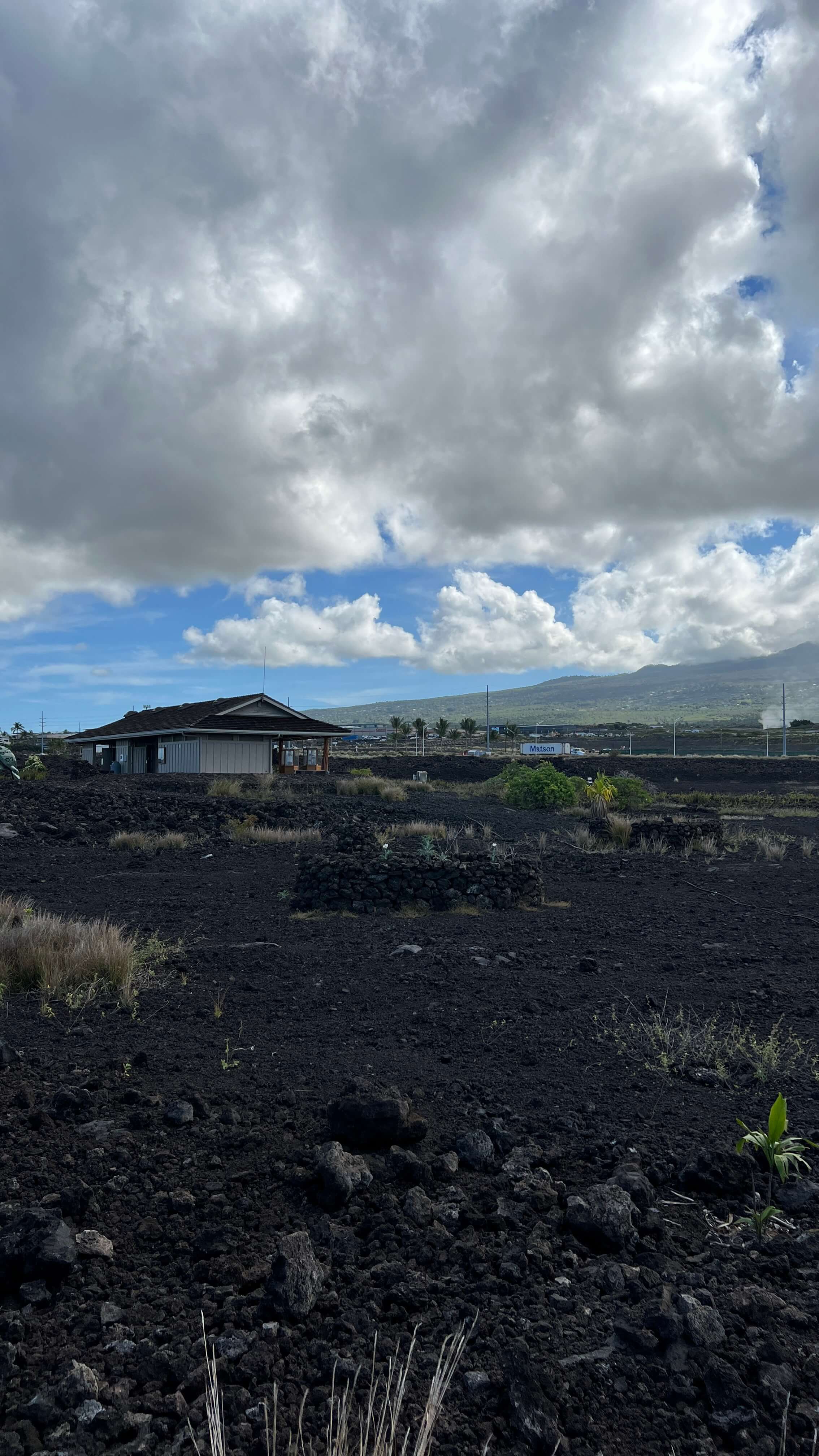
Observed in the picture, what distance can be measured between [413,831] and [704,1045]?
1296cm

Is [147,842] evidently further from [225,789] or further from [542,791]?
[542,791]

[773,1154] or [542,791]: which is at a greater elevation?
[542,791]

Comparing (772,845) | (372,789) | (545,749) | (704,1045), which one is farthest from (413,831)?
(545,749)

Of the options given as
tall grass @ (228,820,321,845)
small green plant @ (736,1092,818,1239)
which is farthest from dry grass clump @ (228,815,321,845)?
small green plant @ (736,1092,818,1239)

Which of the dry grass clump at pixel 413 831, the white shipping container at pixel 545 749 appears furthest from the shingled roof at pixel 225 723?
the white shipping container at pixel 545 749

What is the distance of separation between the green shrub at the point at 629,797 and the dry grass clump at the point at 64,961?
17849 millimetres

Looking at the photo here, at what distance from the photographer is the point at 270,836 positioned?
17.8 metres

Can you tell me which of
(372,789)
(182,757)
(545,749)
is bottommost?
(372,789)

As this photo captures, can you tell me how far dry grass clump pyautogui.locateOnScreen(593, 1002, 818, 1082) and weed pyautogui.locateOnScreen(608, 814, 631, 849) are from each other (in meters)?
10.5

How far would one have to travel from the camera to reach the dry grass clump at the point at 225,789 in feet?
79.5

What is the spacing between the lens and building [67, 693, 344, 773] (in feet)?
108

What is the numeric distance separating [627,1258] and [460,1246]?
0.67 metres

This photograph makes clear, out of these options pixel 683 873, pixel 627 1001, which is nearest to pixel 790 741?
pixel 683 873

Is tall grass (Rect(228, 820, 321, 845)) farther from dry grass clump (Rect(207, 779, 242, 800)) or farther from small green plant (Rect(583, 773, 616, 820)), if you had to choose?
small green plant (Rect(583, 773, 616, 820))
